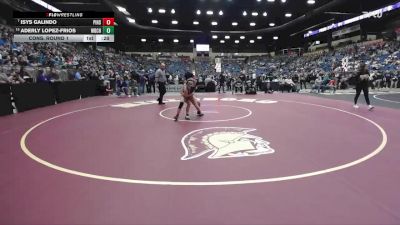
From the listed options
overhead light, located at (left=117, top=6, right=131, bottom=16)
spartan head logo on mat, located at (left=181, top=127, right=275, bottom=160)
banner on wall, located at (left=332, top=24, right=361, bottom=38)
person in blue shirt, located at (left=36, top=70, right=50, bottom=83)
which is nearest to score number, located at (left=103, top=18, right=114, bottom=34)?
person in blue shirt, located at (left=36, top=70, right=50, bottom=83)

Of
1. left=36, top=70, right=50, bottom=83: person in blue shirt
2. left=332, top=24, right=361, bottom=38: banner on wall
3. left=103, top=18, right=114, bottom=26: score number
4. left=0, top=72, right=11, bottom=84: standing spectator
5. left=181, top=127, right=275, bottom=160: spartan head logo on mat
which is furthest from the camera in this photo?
left=332, top=24, right=361, bottom=38: banner on wall

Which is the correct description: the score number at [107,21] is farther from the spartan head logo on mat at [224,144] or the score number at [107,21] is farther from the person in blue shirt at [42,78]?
the spartan head logo on mat at [224,144]

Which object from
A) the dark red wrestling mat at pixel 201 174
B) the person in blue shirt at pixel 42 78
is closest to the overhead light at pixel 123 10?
the person in blue shirt at pixel 42 78

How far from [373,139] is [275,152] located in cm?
255

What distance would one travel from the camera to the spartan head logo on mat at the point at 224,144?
5719 mm

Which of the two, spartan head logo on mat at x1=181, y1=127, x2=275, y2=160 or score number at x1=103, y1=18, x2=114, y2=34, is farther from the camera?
score number at x1=103, y1=18, x2=114, y2=34

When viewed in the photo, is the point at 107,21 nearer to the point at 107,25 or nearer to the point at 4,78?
the point at 107,25
